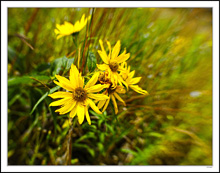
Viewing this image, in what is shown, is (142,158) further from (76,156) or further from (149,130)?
(76,156)

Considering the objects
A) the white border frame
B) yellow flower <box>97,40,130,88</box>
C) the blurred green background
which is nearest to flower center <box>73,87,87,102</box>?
yellow flower <box>97,40,130,88</box>

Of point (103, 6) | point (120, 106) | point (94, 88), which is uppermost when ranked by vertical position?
point (103, 6)

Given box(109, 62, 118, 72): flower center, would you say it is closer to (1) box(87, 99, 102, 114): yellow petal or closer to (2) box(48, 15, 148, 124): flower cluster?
(2) box(48, 15, 148, 124): flower cluster

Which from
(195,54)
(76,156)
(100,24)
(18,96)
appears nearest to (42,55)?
(18,96)

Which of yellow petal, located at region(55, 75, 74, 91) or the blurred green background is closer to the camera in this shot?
yellow petal, located at region(55, 75, 74, 91)

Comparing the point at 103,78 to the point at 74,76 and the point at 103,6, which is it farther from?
the point at 103,6

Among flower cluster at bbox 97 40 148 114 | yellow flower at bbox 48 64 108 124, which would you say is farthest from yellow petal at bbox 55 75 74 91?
flower cluster at bbox 97 40 148 114

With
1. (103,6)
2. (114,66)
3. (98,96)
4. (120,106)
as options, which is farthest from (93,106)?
(103,6)

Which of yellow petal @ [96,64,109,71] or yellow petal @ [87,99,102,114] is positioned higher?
yellow petal @ [96,64,109,71]
